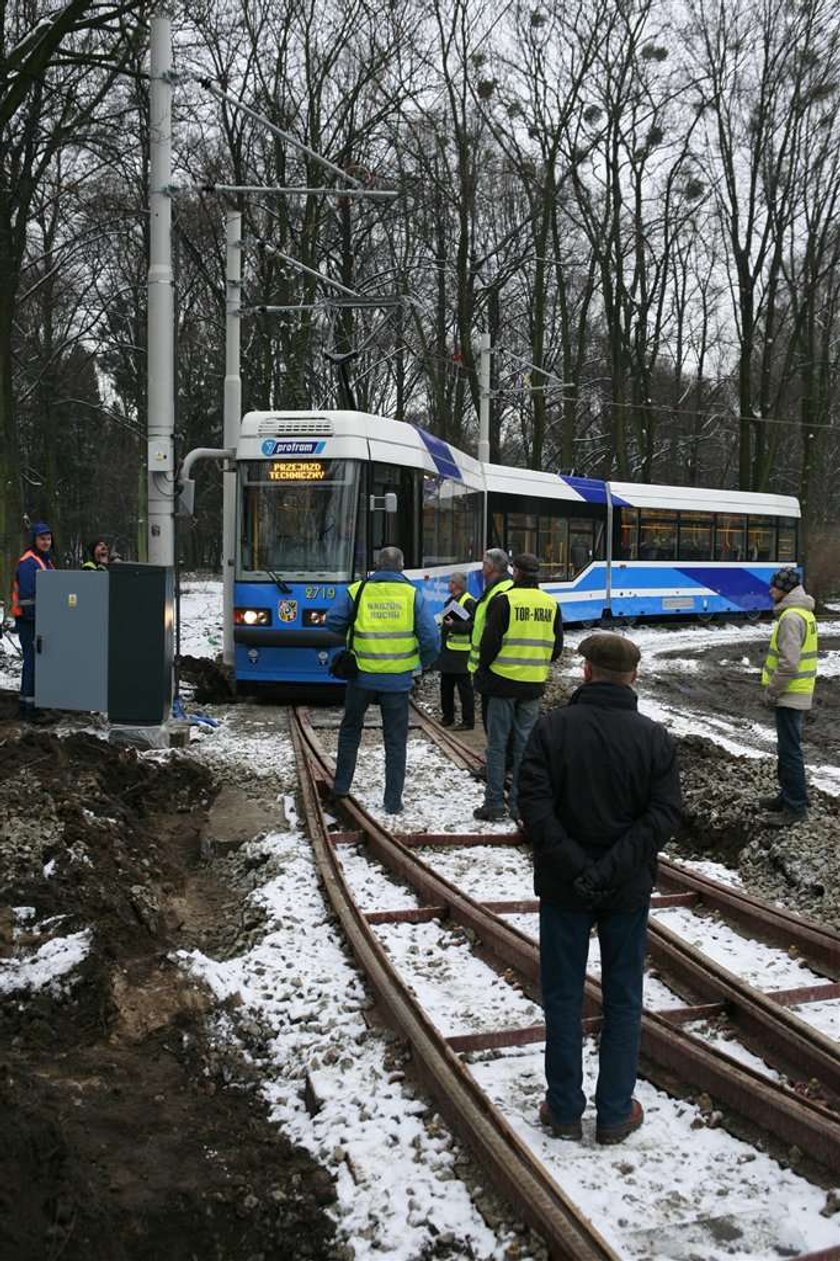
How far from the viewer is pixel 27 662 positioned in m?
12.5

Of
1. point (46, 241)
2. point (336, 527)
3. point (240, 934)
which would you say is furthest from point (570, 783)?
point (46, 241)

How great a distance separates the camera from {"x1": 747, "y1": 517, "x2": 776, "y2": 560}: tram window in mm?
32531

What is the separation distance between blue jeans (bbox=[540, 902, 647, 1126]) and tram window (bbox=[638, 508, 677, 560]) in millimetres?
26326

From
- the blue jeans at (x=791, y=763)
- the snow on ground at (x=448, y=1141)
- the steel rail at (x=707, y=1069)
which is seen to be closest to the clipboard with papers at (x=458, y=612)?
the blue jeans at (x=791, y=763)

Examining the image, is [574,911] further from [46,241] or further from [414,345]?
[414,345]

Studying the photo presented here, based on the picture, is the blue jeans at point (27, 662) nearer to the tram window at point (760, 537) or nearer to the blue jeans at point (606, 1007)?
the blue jeans at point (606, 1007)

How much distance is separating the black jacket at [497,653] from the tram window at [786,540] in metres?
26.3

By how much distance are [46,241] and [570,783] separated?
2424 centimetres

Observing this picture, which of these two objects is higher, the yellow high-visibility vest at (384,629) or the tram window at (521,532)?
the tram window at (521,532)

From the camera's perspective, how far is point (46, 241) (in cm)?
2511

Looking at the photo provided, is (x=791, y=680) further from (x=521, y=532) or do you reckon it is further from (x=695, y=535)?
(x=695, y=535)

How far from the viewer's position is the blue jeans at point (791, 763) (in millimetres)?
8422

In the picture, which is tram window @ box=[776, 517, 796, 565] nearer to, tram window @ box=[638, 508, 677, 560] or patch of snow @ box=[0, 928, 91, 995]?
tram window @ box=[638, 508, 677, 560]

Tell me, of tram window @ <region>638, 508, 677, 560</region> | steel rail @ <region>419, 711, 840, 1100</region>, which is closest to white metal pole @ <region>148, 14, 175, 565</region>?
steel rail @ <region>419, 711, 840, 1100</region>
